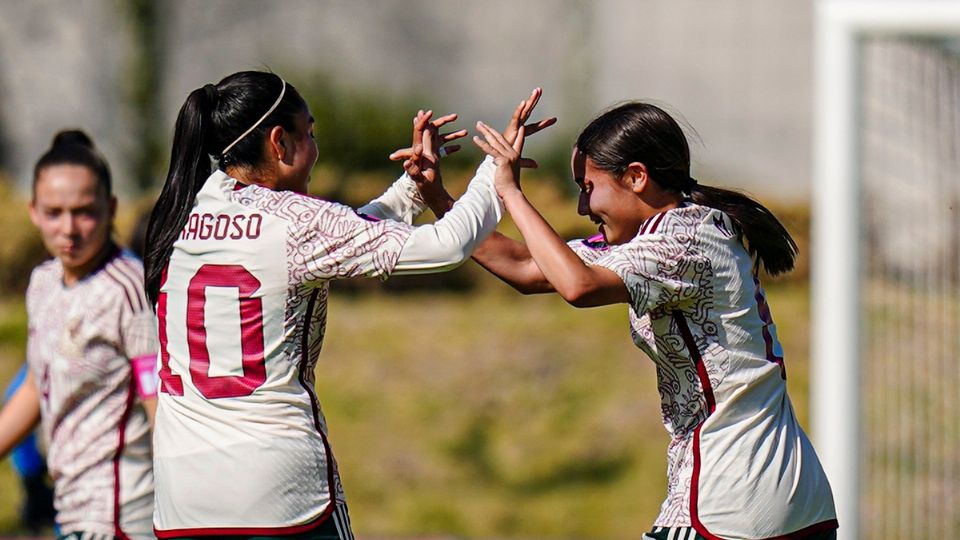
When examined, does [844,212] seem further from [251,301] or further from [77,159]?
[251,301]

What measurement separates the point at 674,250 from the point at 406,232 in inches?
24.7

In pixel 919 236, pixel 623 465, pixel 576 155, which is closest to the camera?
pixel 576 155

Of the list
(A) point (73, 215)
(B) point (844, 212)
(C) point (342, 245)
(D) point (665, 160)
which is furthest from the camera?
Answer: (B) point (844, 212)

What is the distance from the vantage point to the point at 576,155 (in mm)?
3463

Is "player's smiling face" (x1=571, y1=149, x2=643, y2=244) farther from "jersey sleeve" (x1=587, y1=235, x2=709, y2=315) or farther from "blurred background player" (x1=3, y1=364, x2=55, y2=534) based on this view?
"blurred background player" (x1=3, y1=364, x2=55, y2=534)

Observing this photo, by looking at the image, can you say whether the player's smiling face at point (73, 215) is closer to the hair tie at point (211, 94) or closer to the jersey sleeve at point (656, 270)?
the hair tie at point (211, 94)

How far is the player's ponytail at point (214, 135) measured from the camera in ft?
10.6

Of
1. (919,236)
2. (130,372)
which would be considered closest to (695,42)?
(919,236)

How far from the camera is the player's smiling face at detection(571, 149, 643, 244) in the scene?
3.36m

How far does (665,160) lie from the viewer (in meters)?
3.35

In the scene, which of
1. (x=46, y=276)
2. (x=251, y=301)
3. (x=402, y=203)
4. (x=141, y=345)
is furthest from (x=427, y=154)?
(x=46, y=276)

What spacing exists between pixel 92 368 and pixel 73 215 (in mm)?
504

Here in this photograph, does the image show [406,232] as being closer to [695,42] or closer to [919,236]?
[919,236]

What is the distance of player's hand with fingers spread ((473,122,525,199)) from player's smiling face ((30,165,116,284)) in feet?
5.19
